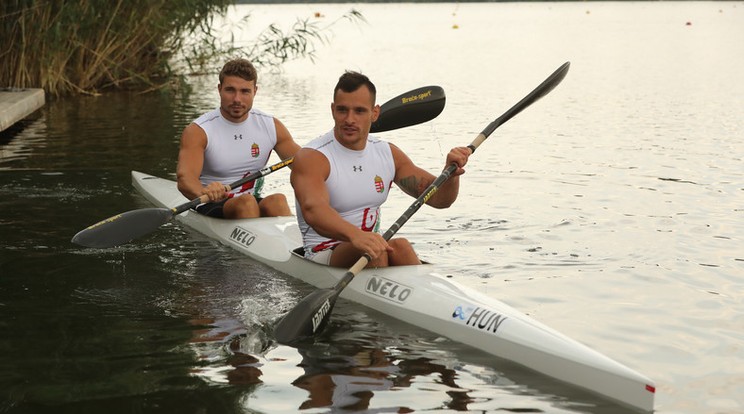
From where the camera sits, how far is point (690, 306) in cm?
703

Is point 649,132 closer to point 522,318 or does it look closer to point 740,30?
point 522,318

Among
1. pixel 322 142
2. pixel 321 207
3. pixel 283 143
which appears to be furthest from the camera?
pixel 283 143

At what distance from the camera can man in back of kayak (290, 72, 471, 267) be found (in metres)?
6.49

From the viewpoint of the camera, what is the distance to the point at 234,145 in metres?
8.67

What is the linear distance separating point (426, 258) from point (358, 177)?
5.66ft

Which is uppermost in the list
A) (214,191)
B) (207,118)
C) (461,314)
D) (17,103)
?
(207,118)

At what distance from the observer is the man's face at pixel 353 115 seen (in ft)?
21.3

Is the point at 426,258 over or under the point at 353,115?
under

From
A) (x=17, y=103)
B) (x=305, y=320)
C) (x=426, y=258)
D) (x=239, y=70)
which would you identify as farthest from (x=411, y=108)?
(x=17, y=103)

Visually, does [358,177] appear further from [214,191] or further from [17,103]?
[17,103]

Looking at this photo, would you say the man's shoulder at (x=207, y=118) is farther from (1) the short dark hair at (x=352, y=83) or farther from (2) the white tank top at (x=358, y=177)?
(1) the short dark hair at (x=352, y=83)

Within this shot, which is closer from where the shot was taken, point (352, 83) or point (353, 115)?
point (352, 83)

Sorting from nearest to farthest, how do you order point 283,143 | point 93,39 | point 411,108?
point 411,108
point 283,143
point 93,39

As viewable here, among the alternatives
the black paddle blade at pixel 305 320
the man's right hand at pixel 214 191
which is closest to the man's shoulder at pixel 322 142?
the black paddle blade at pixel 305 320
